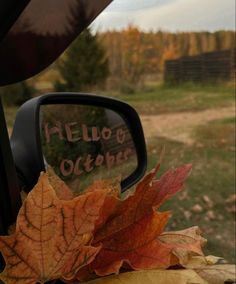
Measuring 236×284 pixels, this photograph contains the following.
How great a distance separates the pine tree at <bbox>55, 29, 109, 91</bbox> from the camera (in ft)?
34.5

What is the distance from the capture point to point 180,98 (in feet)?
35.1

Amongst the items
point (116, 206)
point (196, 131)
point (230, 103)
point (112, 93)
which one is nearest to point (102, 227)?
point (116, 206)

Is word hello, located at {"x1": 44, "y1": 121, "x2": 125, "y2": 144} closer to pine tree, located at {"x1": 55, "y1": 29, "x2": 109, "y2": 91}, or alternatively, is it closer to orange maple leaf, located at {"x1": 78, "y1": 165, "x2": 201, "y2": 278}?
orange maple leaf, located at {"x1": 78, "y1": 165, "x2": 201, "y2": 278}

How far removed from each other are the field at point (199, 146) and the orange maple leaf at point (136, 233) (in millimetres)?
3474

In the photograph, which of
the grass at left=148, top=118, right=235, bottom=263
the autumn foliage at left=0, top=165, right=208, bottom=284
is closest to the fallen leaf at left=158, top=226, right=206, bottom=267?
the autumn foliage at left=0, top=165, right=208, bottom=284

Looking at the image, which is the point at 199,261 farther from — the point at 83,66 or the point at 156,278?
the point at 83,66

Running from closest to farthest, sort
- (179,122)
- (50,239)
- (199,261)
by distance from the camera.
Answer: (50,239), (199,261), (179,122)

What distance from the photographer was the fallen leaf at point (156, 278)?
0.53 m

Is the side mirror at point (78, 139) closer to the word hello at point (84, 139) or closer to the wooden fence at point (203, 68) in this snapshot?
the word hello at point (84, 139)

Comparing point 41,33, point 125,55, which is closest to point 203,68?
point 125,55

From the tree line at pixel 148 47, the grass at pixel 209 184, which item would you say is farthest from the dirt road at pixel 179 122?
the tree line at pixel 148 47

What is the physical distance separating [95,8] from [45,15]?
0.07m

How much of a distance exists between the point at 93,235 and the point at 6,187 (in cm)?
12

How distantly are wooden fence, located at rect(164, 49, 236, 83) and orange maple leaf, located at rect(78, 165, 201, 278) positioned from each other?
35.6ft
